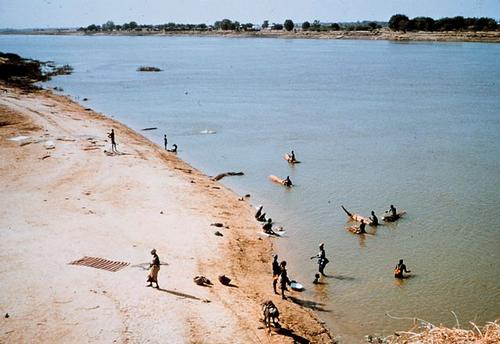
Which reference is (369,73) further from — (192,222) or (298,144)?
(192,222)

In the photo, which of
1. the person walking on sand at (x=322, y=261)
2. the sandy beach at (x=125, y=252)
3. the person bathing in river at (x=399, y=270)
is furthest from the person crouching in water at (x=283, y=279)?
the person bathing in river at (x=399, y=270)

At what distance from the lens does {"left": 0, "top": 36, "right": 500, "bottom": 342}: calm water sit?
1855 cm

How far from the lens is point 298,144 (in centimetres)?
4278

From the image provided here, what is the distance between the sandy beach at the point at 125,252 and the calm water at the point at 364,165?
2646mm

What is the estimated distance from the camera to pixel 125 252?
741 inches

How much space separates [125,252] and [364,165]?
2302 cm

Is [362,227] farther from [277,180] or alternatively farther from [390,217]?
[277,180]

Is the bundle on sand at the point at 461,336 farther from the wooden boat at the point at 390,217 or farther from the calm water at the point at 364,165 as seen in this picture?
the wooden boat at the point at 390,217

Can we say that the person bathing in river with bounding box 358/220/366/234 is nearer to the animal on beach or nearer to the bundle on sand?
the animal on beach

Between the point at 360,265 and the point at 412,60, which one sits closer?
the point at 360,265

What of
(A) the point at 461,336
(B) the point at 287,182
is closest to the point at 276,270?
(A) the point at 461,336

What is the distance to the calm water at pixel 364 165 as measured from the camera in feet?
60.8

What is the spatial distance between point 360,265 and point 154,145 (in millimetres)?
25882

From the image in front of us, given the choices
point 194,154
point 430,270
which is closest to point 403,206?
point 430,270
